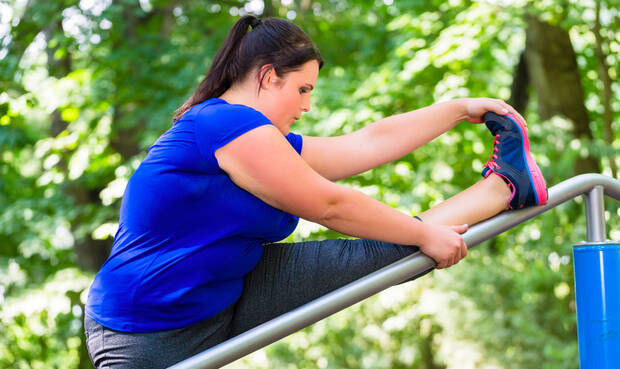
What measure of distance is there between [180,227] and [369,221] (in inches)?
15.3

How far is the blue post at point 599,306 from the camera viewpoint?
4.59 ft

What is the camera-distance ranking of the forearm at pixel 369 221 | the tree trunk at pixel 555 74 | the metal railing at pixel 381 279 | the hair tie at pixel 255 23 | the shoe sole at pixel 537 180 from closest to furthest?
the metal railing at pixel 381 279 < the forearm at pixel 369 221 < the shoe sole at pixel 537 180 < the hair tie at pixel 255 23 < the tree trunk at pixel 555 74

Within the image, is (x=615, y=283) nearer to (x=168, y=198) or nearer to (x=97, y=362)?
(x=168, y=198)

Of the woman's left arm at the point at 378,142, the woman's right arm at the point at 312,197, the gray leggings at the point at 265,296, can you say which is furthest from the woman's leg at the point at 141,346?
the woman's left arm at the point at 378,142

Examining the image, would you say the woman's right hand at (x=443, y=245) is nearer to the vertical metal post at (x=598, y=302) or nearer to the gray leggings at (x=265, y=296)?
the gray leggings at (x=265, y=296)

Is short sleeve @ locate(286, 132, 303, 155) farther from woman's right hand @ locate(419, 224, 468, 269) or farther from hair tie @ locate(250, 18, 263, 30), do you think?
woman's right hand @ locate(419, 224, 468, 269)

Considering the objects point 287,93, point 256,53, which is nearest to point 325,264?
point 287,93

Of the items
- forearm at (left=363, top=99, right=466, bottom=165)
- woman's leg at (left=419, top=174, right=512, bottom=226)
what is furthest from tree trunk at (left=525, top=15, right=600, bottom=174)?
woman's leg at (left=419, top=174, right=512, bottom=226)

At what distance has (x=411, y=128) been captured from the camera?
1.79 m

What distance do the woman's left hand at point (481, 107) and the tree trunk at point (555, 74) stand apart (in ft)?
14.5

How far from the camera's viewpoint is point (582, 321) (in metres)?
1.45

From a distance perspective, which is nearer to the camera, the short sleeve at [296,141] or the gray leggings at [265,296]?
the gray leggings at [265,296]

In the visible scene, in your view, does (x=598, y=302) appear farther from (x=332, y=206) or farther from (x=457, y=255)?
(x=332, y=206)

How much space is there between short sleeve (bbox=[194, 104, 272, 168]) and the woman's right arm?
0.04ft
